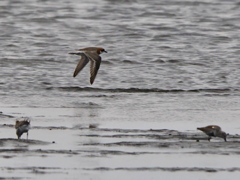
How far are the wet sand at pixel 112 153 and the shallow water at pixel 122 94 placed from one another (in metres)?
0.01

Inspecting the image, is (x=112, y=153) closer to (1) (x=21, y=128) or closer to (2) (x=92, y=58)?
(1) (x=21, y=128)

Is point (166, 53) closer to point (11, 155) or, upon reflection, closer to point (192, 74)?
point (192, 74)

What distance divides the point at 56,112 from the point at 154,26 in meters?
14.0

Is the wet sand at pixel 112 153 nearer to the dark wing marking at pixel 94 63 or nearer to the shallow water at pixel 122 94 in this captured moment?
the shallow water at pixel 122 94

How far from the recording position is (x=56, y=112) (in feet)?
40.8

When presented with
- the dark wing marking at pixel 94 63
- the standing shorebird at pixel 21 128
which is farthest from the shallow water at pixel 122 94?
the dark wing marking at pixel 94 63

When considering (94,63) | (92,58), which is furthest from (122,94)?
(92,58)

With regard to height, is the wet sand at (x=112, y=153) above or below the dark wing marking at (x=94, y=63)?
below

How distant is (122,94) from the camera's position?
14.6 meters

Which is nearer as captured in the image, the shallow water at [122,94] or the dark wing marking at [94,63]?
the shallow water at [122,94]

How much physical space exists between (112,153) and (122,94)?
5.23 meters

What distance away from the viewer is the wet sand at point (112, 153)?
28.4ft

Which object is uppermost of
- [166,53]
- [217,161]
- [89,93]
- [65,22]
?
[65,22]

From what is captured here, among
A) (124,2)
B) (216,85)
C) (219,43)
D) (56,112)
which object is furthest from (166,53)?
(124,2)
